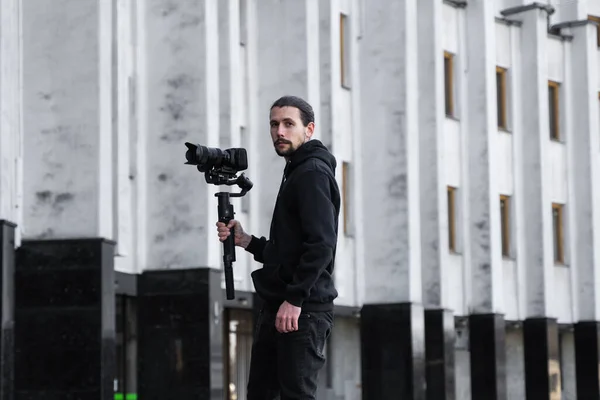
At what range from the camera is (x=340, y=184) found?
A: 104 ft

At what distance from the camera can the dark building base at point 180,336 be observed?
75.9 feet

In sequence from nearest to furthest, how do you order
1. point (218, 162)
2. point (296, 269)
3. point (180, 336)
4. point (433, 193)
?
1. point (296, 269)
2. point (218, 162)
3. point (180, 336)
4. point (433, 193)

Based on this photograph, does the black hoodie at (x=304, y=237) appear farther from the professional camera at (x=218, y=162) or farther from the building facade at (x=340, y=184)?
the building facade at (x=340, y=184)

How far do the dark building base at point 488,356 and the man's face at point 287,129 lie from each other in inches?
1147

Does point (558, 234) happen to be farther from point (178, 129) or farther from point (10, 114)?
point (10, 114)

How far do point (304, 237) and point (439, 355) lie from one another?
84.7 ft

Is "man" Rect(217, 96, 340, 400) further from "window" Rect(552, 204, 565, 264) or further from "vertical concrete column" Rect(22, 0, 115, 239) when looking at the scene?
"window" Rect(552, 204, 565, 264)

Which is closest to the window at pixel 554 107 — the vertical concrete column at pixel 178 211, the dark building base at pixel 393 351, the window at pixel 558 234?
the window at pixel 558 234

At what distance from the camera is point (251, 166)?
91.6 ft

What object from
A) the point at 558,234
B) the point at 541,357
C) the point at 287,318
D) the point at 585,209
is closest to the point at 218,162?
the point at 287,318

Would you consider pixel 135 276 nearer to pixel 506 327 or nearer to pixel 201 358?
pixel 201 358

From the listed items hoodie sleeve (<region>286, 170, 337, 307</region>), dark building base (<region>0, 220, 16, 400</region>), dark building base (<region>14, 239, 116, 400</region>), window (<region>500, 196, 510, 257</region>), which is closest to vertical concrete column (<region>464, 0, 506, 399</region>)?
window (<region>500, 196, 510, 257</region>)

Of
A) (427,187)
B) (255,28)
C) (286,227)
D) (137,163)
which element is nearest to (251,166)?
(255,28)

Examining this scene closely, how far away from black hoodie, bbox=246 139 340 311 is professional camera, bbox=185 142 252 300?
0.22 meters
